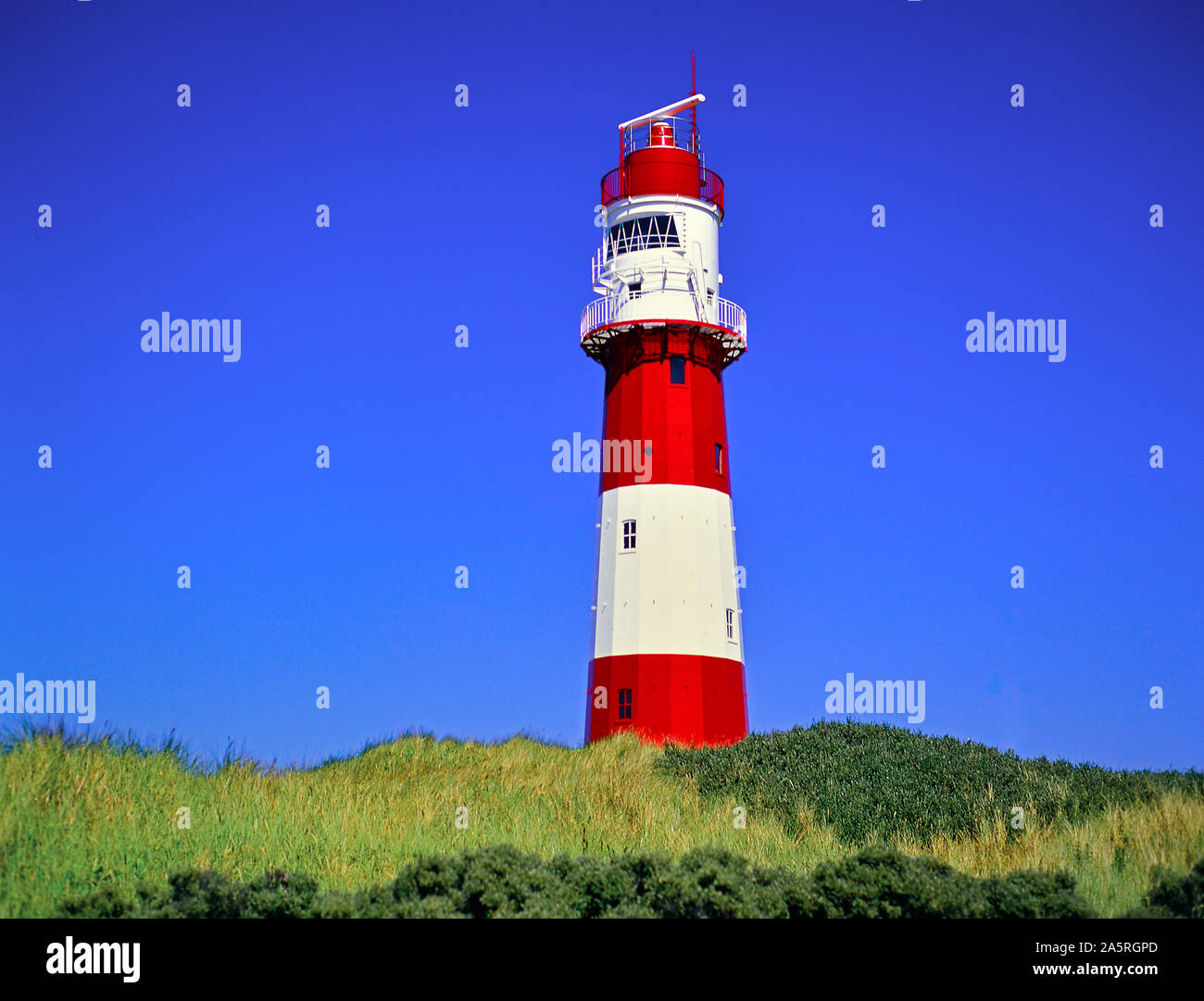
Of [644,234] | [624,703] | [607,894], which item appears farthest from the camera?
[644,234]

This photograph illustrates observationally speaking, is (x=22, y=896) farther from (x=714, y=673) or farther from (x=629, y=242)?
(x=629, y=242)

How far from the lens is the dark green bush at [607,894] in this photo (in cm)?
1104

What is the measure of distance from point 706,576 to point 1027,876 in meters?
15.6

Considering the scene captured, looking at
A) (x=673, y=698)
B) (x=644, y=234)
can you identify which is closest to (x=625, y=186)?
(x=644, y=234)

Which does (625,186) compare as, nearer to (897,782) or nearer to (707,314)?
(707,314)

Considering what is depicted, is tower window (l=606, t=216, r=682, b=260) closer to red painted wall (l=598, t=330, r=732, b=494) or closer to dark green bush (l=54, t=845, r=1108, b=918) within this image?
red painted wall (l=598, t=330, r=732, b=494)

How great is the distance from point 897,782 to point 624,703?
7383mm

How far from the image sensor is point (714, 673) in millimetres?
27281

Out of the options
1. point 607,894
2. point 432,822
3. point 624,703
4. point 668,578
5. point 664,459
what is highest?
point 664,459

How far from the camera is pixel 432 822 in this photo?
15.8 meters
